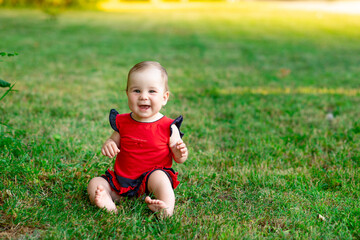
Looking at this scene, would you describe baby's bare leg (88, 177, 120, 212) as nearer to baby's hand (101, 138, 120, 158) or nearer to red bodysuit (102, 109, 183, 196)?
red bodysuit (102, 109, 183, 196)

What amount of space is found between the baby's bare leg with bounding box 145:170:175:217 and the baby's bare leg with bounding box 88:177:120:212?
0.23 meters

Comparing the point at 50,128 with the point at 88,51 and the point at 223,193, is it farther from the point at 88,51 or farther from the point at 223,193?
the point at 88,51

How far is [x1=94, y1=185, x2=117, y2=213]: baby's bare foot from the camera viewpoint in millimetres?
2035

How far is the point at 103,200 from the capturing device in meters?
2.06

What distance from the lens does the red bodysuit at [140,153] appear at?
2.21 m

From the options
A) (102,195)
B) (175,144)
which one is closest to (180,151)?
(175,144)

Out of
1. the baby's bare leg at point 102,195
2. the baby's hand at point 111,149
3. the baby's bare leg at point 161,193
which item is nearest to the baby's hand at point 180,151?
the baby's bare leg at point 161,193

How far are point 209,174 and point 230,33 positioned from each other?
11173mm

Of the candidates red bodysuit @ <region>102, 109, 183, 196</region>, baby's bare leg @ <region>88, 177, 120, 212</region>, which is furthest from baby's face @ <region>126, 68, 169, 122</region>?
baby's bare leg @ <region>88, 177, 120, 212</region>

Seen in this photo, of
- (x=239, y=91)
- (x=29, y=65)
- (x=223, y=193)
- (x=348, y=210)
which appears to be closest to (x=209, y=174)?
(x=223, y=193)

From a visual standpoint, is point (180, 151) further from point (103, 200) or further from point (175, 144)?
point (103, 200)

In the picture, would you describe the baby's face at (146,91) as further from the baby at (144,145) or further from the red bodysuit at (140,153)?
the red bodysuit at (140,153)

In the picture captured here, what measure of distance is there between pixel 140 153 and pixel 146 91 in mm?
393

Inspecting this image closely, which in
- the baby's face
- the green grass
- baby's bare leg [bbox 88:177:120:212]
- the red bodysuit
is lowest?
the green grass
